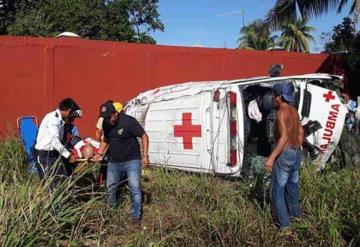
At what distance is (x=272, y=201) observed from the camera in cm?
617

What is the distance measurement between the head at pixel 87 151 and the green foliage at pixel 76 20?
57.4 ft

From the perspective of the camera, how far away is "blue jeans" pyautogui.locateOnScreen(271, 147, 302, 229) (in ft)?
20.2

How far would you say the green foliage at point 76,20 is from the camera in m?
24.2

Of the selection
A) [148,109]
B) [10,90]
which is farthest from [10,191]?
[10,90]

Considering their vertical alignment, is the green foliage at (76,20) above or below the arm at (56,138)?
above

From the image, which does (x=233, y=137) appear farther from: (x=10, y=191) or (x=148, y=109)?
(x=10, y=191)

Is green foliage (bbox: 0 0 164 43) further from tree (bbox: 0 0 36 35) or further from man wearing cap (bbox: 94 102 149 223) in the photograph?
man wearing cap (bbox: 94 102 149 223)

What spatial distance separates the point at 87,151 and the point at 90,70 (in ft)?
15.7

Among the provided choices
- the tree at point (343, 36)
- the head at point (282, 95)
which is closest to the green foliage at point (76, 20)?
the tree at point (343, 36)

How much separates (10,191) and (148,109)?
4.15 meters

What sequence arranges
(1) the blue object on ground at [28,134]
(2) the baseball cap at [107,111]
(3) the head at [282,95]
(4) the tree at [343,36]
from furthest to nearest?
(4) the tree at [343,36] < (1) the blue object on ground at [28,134] < (2) the baseball cap at [107,111] < (3) the head at [282,95]

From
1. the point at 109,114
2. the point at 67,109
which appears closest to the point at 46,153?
the point at 67,109

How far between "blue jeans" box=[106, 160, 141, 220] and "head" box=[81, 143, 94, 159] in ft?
1.29

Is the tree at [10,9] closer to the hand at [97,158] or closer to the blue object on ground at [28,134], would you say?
the blue object on ground at [28,134]
